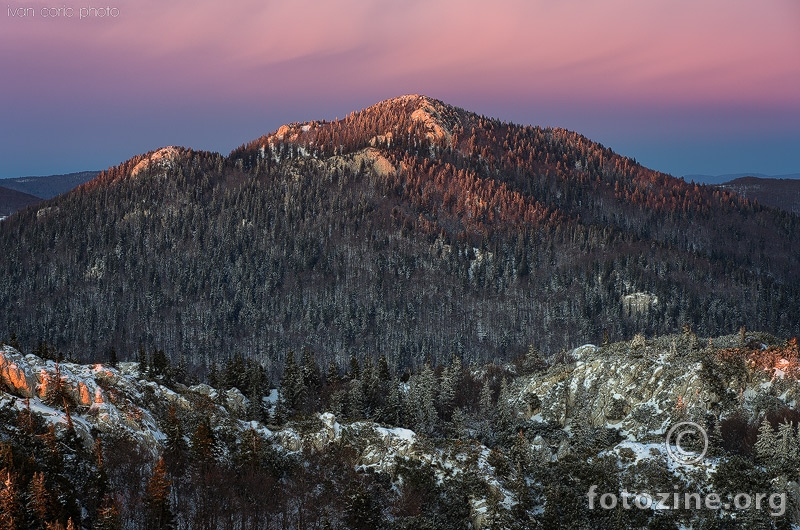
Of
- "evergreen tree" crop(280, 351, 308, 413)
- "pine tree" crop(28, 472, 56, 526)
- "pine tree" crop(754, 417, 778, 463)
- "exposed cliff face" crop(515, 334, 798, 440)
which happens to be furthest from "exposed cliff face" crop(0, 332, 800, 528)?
"pine tree" crop(28, 472, 56, 526)

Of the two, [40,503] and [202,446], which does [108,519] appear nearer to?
[40,503]

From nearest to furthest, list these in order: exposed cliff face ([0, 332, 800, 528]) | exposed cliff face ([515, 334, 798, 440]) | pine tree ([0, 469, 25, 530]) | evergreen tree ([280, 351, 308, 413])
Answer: pine tree ([0, 469, 25, 530])
exposed cliff face ([0, 332, 800, 528])
exposed cliff face ([515, 334, 798, 440])
evergreen tree ([280, 351, 308, 413])

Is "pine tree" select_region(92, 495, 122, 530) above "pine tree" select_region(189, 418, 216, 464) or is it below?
below

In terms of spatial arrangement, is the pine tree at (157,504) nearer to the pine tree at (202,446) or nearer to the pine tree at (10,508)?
the pine tree at (10,508)

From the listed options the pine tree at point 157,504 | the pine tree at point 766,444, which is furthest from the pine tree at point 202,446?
the pine tree at point 766,444

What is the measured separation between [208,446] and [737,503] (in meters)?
74.1

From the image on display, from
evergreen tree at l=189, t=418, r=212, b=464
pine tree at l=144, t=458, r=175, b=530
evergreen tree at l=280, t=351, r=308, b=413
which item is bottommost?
pine tree at l=144, t=458, r=175, b=530

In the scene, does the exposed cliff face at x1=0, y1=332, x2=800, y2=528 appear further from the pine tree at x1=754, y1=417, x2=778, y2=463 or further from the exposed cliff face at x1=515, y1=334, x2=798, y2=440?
the pine tree at x1=754, y1=417, x2=778, y2=463

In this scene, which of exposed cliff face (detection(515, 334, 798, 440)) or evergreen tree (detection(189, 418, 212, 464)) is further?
exposed cliff face (detection(515, 334, 798, 440))

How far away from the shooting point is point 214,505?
8300 centimetres

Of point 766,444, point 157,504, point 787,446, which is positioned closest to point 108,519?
point 157,504

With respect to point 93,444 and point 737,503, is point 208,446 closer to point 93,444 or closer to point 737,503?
point 93,444

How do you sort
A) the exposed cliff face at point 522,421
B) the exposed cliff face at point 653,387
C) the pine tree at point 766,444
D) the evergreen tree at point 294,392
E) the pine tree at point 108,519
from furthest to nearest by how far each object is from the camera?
the evergreen tree at point 294,392 → the exposed cliff face at point 653,387 → the pine tree at point 766,444 → the exposed cliff face at point 522,421 → the pine tree at point 108,519

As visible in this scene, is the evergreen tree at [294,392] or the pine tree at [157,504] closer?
the pine tree at [157,504]
